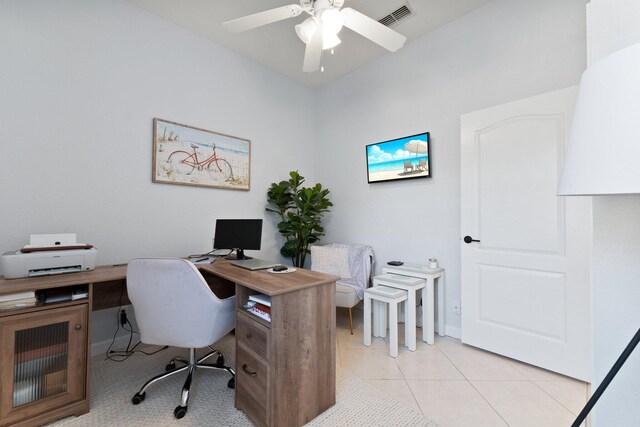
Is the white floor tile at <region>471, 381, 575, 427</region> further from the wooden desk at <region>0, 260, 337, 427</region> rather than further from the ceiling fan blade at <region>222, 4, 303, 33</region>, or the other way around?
the ceiling fan blade at <region>222, 4, 303, 33</region>

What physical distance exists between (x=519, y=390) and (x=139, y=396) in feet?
8.22

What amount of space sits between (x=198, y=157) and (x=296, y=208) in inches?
53.0

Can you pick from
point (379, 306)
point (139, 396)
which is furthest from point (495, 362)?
point (139, 396)

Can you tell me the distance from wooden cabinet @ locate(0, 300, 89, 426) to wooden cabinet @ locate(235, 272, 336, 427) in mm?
938

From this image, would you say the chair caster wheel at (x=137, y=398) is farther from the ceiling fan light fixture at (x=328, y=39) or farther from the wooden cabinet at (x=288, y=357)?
the ceiling fan light fixture at (x=328, y=39)

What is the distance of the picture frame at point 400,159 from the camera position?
275cm

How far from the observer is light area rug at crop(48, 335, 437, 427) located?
150 cm

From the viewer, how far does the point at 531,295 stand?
206 cm

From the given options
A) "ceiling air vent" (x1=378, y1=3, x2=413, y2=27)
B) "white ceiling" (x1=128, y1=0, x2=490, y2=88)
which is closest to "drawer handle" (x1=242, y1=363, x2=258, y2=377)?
"white ceiling" (x1=128, y1=0, x2=490, y2=88)

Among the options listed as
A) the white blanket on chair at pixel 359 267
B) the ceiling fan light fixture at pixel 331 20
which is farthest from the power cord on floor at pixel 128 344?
the ceiling fan light fixture at pixel 331 20

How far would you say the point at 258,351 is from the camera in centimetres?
144

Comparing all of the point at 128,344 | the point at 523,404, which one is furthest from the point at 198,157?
the point at 523,404

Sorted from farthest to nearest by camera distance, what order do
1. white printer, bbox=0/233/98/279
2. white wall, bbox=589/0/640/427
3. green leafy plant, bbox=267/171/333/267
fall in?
green leafy plant, bbox=267/171/333/267 → white printer, bbox=0/233/98/279 → white wall, bbox=589/0/640/427

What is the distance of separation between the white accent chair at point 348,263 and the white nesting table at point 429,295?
1.16ft
